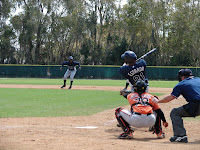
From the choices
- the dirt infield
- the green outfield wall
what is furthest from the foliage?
the dirt infield

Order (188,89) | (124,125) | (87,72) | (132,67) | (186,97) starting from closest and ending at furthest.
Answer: (188,89) < (186,97) < (124,125) < (132,67) < (87,72)

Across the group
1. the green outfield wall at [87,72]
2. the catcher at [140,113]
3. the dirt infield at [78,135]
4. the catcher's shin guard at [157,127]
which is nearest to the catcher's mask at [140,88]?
the catcher at [140,113]

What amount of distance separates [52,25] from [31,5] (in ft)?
17.7

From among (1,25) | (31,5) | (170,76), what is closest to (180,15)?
(170,76)

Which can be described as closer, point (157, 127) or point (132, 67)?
point (157, 127)

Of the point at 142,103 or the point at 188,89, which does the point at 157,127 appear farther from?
the point at 188,89

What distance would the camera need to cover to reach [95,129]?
305 inches

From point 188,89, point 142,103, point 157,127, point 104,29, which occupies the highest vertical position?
point 104,29

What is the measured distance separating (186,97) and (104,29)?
57.6 m

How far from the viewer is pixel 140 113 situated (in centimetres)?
637

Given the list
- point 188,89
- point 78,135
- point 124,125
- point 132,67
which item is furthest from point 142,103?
point 132,67

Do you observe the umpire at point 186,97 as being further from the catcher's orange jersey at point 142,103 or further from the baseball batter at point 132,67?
the baseball batter at point 132,67

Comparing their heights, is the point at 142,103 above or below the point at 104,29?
→ below

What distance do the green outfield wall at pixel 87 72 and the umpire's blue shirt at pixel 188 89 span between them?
3217 centimetres
